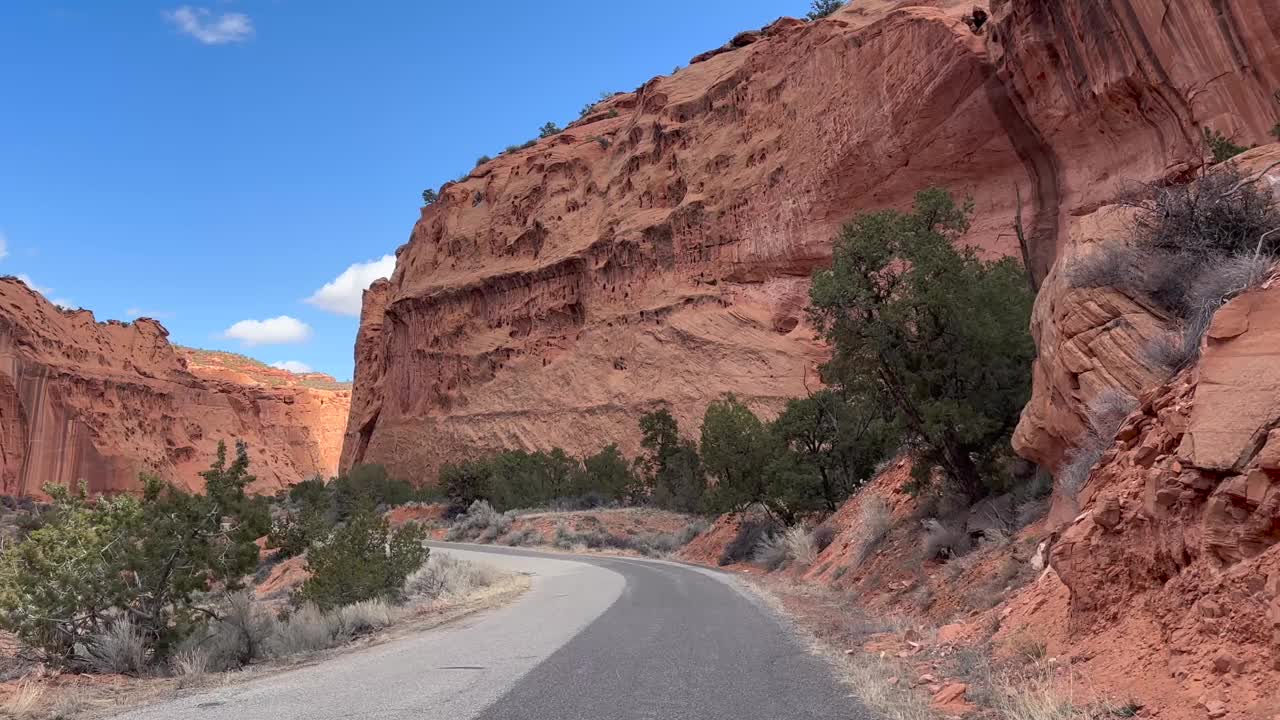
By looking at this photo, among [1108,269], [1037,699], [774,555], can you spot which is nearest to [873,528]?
[774,555]

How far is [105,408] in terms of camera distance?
71.4 metres

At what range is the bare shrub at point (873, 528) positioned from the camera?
16.4 metres

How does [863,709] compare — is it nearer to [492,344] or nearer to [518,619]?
[518,619]

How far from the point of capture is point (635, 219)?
53031mm

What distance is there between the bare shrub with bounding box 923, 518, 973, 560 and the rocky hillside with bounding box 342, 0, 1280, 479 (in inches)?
120

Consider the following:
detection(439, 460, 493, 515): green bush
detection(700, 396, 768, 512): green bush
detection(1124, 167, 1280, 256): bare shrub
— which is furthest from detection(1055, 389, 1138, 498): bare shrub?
detection(439, 460, 493, 515): green bush

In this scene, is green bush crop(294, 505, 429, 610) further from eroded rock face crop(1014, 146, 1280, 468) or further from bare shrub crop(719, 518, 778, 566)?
bare shrub crop(719, 518, 778, 566)

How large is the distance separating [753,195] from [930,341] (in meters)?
33.0

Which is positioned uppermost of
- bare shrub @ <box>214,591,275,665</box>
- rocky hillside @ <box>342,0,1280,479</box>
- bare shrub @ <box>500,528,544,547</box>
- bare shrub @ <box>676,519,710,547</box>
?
rocky hillside @ <box>342,0,1280,479</box>

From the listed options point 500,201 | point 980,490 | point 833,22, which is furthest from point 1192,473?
point 500,201

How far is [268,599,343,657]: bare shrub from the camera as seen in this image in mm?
10616

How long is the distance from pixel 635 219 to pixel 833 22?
54.0 feet

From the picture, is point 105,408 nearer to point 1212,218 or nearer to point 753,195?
point 753,195

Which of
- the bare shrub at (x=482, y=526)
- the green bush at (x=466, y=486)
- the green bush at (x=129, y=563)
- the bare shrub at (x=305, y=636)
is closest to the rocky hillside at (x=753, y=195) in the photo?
the green bush at (x=466, y=486)
